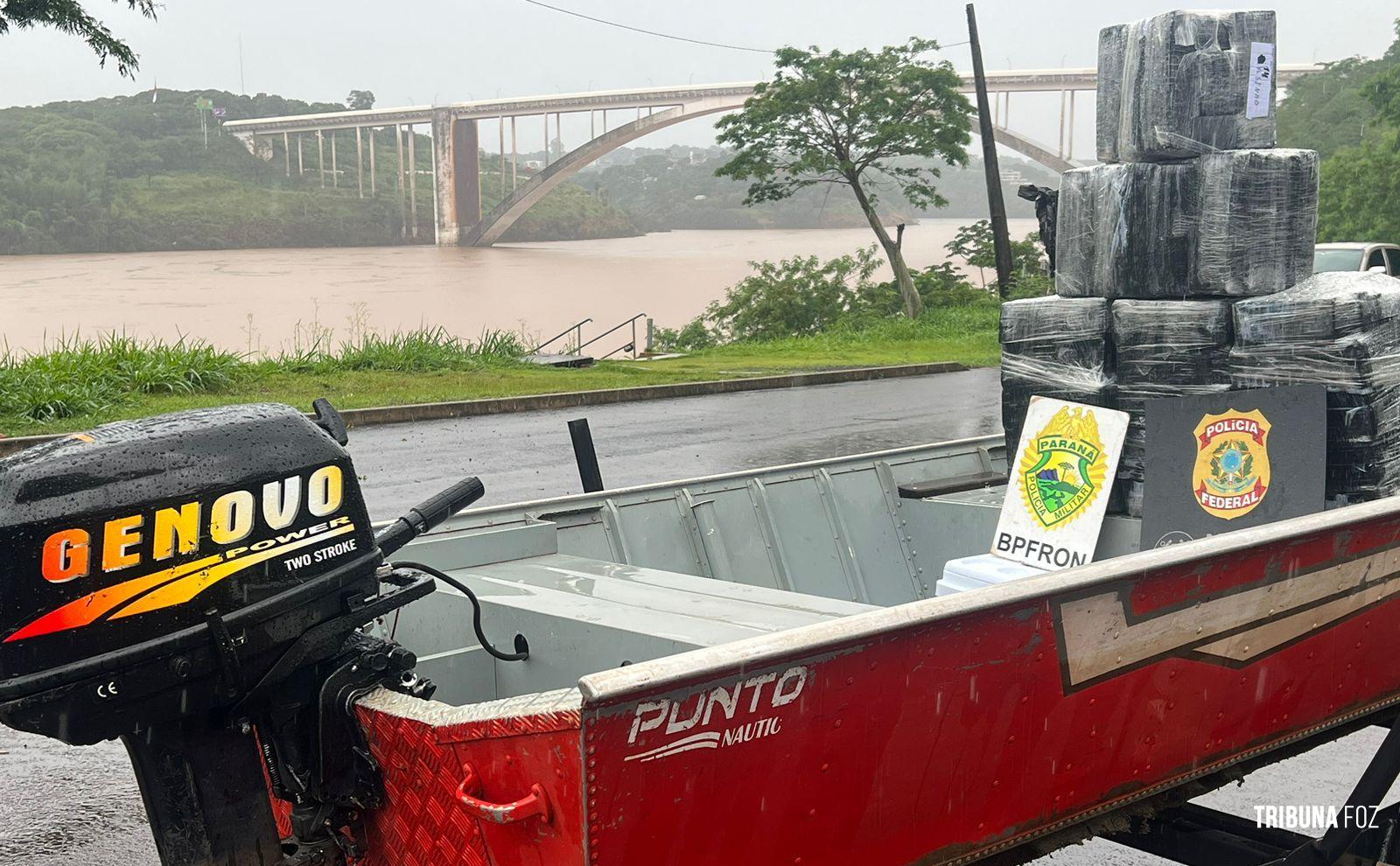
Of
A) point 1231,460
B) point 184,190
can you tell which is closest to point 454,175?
point 184,190

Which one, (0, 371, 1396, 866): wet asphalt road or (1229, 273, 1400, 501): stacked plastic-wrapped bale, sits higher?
(1229, 273, 1400, 501): stacked plastic-wrapped bale

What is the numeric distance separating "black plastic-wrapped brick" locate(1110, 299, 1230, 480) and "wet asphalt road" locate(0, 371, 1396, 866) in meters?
1.31

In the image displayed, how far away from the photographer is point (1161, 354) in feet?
15.8

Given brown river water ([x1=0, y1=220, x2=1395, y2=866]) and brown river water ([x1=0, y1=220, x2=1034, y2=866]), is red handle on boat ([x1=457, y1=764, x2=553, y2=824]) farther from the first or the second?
brown river water ([x1=0, y1=220, x2=1034, y2=866])

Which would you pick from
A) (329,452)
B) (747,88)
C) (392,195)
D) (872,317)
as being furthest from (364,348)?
(392,195)

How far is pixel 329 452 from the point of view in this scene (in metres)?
2.79

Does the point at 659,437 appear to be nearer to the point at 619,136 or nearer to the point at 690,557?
the point at 690,557

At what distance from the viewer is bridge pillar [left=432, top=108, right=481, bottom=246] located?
184 ft

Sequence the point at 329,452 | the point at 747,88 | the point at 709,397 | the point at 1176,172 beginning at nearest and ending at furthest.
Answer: the point at 329,452 → the point at 1176,172 → the point at 709,397 → the point at 747,88

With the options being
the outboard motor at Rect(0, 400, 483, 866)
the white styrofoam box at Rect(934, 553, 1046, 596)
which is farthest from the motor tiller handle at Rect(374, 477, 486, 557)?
the white styrofoam box at Rect(934, 553, 1046, 596)

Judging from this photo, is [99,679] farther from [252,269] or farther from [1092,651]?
[252,269]

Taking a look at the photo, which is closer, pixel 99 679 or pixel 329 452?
pixel 99 679

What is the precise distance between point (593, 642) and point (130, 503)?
4.02 ft

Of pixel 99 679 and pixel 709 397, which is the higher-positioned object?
pixel 99 679
